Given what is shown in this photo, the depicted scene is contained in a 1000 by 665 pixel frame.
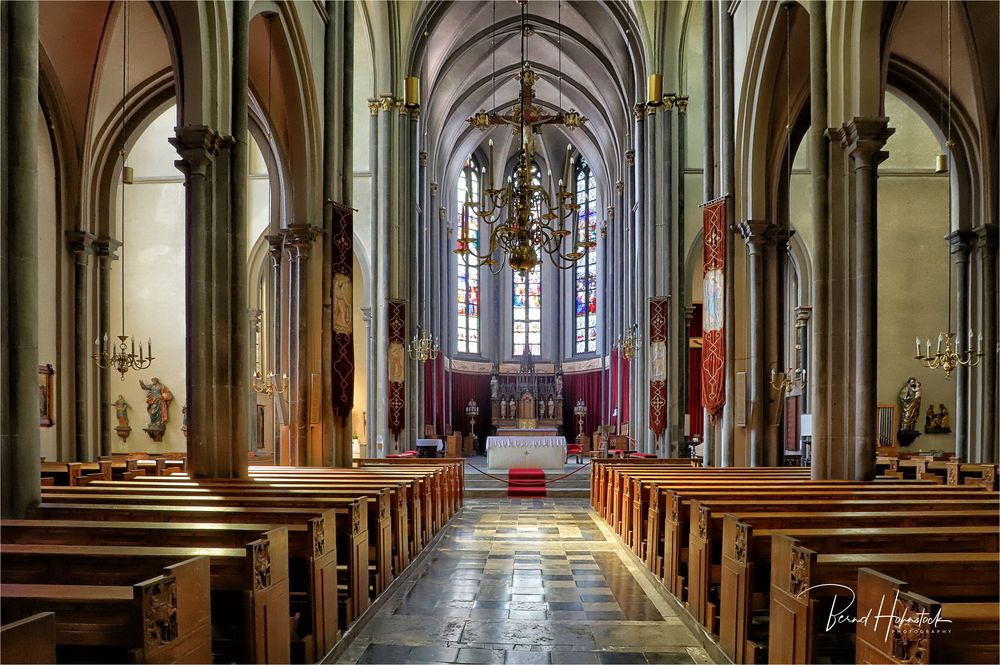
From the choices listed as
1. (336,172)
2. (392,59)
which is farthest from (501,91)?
(336,172)

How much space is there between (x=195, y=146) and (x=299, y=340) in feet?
14.7

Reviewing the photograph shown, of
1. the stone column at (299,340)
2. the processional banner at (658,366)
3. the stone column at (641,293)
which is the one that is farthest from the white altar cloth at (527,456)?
the stone column at (299,340)

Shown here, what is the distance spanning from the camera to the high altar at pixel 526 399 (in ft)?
99.5

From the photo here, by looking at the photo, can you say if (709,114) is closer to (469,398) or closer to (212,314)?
(212,314)

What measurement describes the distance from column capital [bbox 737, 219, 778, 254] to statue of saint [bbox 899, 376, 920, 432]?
24.0 feet

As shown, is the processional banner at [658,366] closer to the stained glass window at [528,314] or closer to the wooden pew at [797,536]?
the wooden pew at [797,536]

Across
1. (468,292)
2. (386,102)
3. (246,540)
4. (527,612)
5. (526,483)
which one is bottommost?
→ (526,483)

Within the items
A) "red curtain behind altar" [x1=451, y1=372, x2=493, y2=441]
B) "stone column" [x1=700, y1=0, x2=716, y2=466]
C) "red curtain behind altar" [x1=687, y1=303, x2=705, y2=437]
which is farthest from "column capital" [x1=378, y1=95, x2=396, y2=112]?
"red curtain behind altar" [x1=451, y1=372, x2=493, y2=441]

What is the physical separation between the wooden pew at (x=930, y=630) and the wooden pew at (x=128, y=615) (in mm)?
2648

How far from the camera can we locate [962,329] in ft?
44.9

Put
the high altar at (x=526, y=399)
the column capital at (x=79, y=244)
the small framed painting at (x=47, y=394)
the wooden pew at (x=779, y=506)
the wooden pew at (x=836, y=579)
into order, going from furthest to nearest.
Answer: the high altar at (x=526, y=399)
the column capital at (x=79, y=244)
the small framed painting at (x=47, y=394)
the wooden pew at (x=779, y=506)
the wooden pew at (x=836, y=579)

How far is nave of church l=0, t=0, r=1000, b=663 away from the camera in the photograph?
4.46m

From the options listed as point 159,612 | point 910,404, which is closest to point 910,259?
point 910,404

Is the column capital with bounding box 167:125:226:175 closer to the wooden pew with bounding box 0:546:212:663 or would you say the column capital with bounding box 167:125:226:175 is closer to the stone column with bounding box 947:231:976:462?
the wooden pew with bounding box 0:546:212:663
